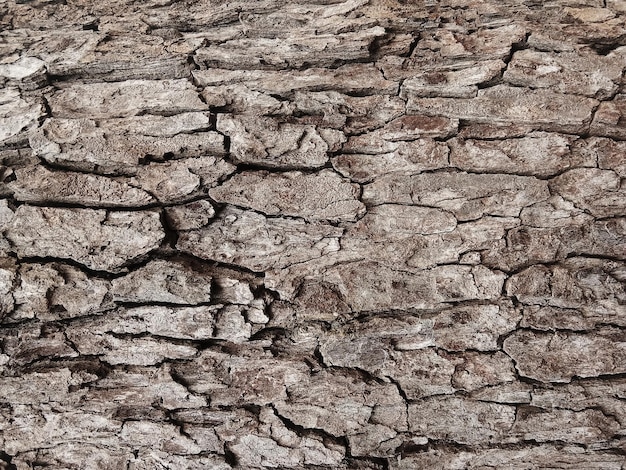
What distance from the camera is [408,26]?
192cm

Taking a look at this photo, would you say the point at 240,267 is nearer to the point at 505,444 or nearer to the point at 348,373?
the point at 348,373

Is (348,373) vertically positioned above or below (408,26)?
below

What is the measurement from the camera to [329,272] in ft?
5.75

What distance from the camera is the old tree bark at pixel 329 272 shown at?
172 cm

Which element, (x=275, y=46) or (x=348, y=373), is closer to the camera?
(x=348, y=373)

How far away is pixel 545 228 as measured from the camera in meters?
1.72

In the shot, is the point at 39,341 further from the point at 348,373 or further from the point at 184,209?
the point at 348,373

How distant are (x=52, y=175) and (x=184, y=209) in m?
0.49

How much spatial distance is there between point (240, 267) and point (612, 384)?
53.7 inches

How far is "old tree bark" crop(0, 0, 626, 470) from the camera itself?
67.6 inches

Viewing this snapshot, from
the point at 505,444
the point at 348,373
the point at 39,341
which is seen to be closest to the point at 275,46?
the point at 348,373

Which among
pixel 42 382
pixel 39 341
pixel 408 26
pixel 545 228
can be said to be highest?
pixel 408 26

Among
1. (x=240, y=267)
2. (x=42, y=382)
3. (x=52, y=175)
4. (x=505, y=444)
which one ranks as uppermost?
(x=52, y=175)

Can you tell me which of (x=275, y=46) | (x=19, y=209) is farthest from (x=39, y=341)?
(x=275, y=46)
